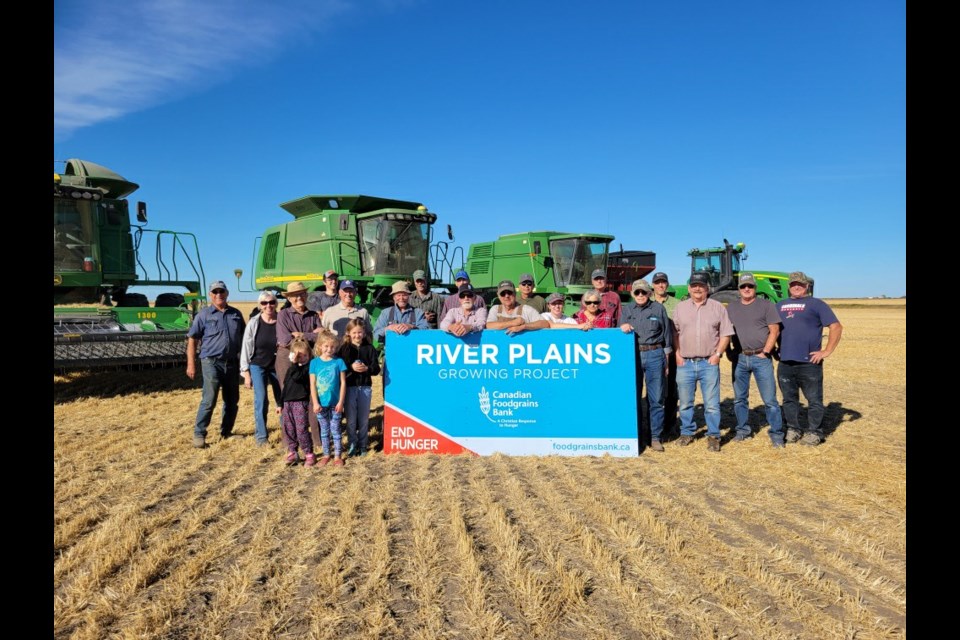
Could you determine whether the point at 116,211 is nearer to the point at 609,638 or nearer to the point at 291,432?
the point at 291,432

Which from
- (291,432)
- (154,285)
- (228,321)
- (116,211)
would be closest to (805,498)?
(291,432)

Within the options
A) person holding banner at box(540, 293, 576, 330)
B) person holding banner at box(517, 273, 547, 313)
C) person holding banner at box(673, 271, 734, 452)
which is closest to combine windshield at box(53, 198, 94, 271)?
person holding banner at box(517, 273, 547, 313)

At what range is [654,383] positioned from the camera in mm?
6352

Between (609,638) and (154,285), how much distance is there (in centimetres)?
1103

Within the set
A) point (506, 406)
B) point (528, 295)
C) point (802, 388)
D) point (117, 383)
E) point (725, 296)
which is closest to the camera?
point (506, 406)

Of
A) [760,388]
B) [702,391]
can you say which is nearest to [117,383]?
[702,391]

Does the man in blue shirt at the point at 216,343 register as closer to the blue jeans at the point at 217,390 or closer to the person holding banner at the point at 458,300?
the blue jeans at the point at 217,390

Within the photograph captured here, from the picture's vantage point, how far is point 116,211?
10734 millimetres

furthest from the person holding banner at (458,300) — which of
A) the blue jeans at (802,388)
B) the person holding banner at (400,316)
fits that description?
the blue jeans at (802,388)

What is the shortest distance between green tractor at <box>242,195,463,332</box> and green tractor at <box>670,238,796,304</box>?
1178 centimetres

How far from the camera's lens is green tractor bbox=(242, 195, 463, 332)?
1279cm

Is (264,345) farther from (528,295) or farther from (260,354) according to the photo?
(528,295)

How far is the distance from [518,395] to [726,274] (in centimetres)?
1749
